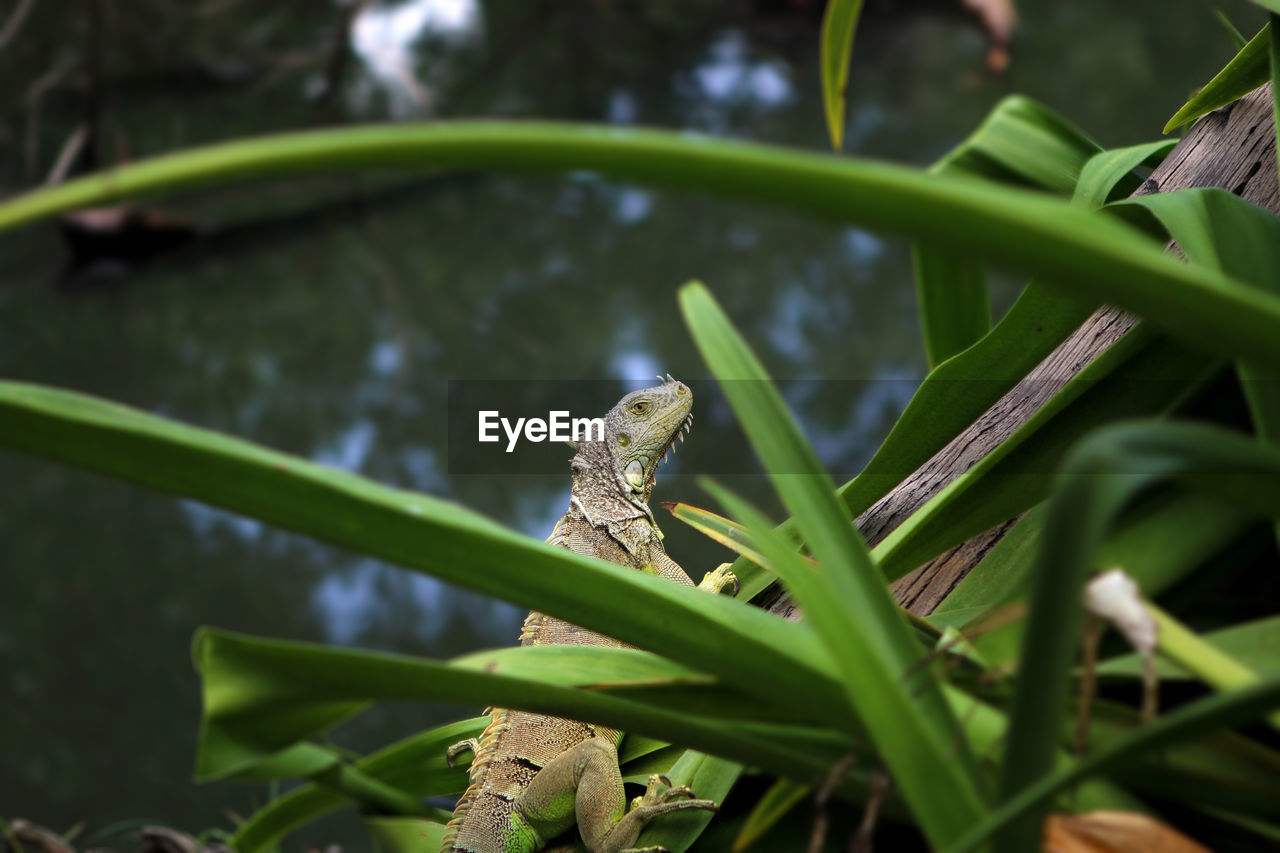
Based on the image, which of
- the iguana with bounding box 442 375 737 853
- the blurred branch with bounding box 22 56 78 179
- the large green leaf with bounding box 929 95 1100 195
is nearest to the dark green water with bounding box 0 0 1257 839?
the blurred branch with bounding box 22 56 78 179

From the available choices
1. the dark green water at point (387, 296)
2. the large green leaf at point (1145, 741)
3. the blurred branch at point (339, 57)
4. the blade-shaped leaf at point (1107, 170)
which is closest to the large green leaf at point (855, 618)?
the large green leaf at point (1145, 741)

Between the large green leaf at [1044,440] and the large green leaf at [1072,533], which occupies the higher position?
the large green leaf at [1044,440]

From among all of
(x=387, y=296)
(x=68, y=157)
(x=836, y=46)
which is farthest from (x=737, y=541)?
(x=68, y=157)

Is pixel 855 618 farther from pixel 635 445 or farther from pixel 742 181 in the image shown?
pixel 635 445

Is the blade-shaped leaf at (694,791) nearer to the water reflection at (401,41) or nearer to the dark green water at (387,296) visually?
the dark green water at (387,296)

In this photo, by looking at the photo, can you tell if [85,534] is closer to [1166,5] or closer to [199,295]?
[199,295]

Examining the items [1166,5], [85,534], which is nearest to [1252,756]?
[85,534]
